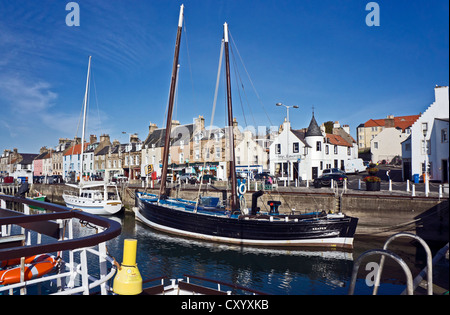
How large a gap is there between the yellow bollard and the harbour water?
29.0 ft

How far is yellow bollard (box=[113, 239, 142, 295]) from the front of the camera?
4.25 metres

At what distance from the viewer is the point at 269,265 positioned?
1589 cm

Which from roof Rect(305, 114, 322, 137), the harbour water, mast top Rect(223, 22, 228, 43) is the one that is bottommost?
the harbour water

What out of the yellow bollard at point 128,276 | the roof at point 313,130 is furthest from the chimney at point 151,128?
the yellow bollard at point 128,276

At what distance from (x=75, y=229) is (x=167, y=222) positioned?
8.03m

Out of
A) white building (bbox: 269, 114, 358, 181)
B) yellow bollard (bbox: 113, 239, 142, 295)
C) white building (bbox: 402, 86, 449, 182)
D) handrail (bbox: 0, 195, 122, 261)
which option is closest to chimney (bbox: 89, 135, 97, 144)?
white building (bbox: 269, 114, 358, 181)

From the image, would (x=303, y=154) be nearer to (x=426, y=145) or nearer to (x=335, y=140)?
(x=335, y=140)

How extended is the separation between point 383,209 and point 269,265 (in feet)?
33.3

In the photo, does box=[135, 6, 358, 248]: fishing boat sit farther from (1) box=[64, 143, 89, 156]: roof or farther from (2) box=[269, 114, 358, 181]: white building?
(1) box=[64, 143, 89, 156]: roof

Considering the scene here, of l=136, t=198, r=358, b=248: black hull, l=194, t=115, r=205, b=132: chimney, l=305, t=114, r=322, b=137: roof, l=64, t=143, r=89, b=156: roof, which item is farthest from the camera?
l=64, t=143, r=89, b=156: roof
